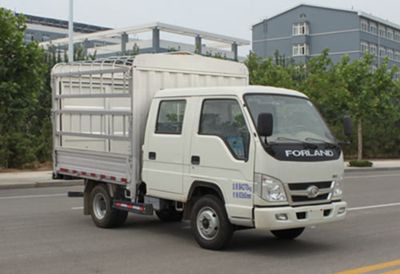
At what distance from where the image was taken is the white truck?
7.86 m

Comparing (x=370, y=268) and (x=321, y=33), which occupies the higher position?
(x=321, y=33)

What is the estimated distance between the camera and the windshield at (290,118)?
8.18 meters

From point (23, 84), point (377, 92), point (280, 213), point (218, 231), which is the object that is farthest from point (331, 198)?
point (377, 92)

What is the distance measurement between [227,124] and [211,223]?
4.49ft

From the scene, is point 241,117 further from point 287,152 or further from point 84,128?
point 84,128

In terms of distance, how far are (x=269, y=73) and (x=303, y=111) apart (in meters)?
24.3

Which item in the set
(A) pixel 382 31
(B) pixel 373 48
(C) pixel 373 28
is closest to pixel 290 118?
(B) pixel 373 48

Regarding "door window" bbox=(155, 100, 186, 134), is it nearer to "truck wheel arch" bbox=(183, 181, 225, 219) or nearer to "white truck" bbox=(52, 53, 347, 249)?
"white truck" bbox=(52, 53, 347, 249)

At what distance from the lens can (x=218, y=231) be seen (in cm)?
822

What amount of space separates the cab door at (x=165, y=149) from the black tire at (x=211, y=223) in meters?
0.45

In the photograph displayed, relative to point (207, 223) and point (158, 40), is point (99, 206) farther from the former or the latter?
point (158, 40)

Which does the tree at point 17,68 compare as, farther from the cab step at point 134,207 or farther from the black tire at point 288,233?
the black tire at point 288,233

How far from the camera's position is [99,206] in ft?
34.4

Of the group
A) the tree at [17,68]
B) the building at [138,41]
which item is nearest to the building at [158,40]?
the building at [138,41]
